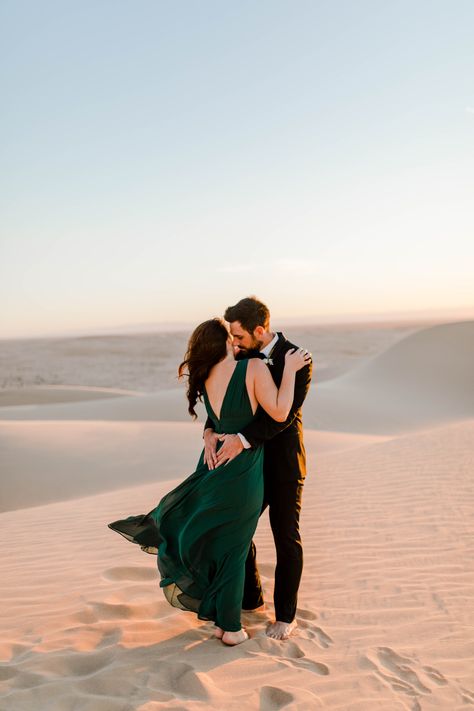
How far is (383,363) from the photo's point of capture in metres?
27.5

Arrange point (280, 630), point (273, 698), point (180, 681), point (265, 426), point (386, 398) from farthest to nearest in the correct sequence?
1. point (386, 398)
2. point (280, 630)
3. point (265, 426)
4. point (180, 681)
5. point (273, 698)

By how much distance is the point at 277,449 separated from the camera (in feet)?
13.5

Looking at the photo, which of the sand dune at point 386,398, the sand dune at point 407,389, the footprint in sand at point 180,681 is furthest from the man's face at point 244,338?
the sand dune at point 407,389

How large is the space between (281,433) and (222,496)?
0.52 metres

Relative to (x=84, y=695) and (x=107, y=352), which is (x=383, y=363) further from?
(x=107, y=352)

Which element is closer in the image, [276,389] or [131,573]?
[276,389]

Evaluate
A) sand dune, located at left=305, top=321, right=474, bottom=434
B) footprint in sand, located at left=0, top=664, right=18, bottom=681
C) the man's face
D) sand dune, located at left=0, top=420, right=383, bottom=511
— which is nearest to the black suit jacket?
the man's face

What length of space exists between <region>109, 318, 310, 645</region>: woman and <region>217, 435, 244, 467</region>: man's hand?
46 millimetres

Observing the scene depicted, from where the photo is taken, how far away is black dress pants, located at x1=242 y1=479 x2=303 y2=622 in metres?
4.12

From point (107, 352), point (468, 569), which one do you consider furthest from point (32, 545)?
point (107, 352)

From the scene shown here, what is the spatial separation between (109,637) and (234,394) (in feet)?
5.65

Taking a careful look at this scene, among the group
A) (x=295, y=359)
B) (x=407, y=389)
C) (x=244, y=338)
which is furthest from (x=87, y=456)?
(x=407, y=389)

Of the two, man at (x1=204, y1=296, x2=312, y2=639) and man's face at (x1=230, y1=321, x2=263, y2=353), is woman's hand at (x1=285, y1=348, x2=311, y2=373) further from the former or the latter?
man's face at (x1=230, y1=321, x2=263, y2=353)

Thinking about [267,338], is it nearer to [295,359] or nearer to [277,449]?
[295,359]
